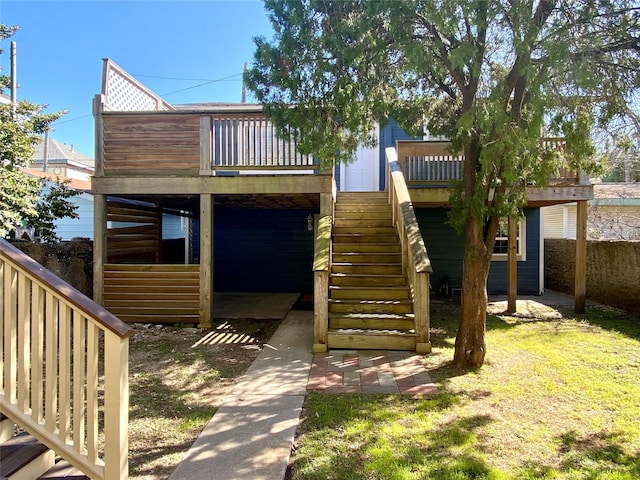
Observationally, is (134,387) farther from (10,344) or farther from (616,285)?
(616,285)

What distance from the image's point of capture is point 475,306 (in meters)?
4.38

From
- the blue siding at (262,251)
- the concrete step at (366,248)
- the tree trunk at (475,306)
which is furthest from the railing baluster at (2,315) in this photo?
the blue siding at (262,251)

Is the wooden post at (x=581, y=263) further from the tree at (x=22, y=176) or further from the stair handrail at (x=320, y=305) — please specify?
the tree at (x=22, y=176)

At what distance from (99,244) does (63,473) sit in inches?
199

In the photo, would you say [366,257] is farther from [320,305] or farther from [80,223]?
[80,223]

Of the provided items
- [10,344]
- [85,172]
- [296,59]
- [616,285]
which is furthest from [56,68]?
[616,285]

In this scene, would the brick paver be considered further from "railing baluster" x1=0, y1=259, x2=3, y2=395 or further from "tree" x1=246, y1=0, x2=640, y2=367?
"railing baluster" x1=0, y1=259, x2=3, y2=395

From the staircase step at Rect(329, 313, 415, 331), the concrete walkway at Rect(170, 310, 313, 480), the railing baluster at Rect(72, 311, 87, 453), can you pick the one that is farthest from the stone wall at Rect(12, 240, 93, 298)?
the railing baluster at Rect(72, 311, 87, 453)

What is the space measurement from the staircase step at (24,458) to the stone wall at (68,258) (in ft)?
16.5

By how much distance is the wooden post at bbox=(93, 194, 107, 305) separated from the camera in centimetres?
633

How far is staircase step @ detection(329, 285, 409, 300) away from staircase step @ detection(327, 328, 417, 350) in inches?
24.7

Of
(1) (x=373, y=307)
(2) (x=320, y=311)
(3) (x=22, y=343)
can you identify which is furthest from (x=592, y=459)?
(3) (x=22, y=343)

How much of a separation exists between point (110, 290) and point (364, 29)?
18.8 ft

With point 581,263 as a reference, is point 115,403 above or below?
below
